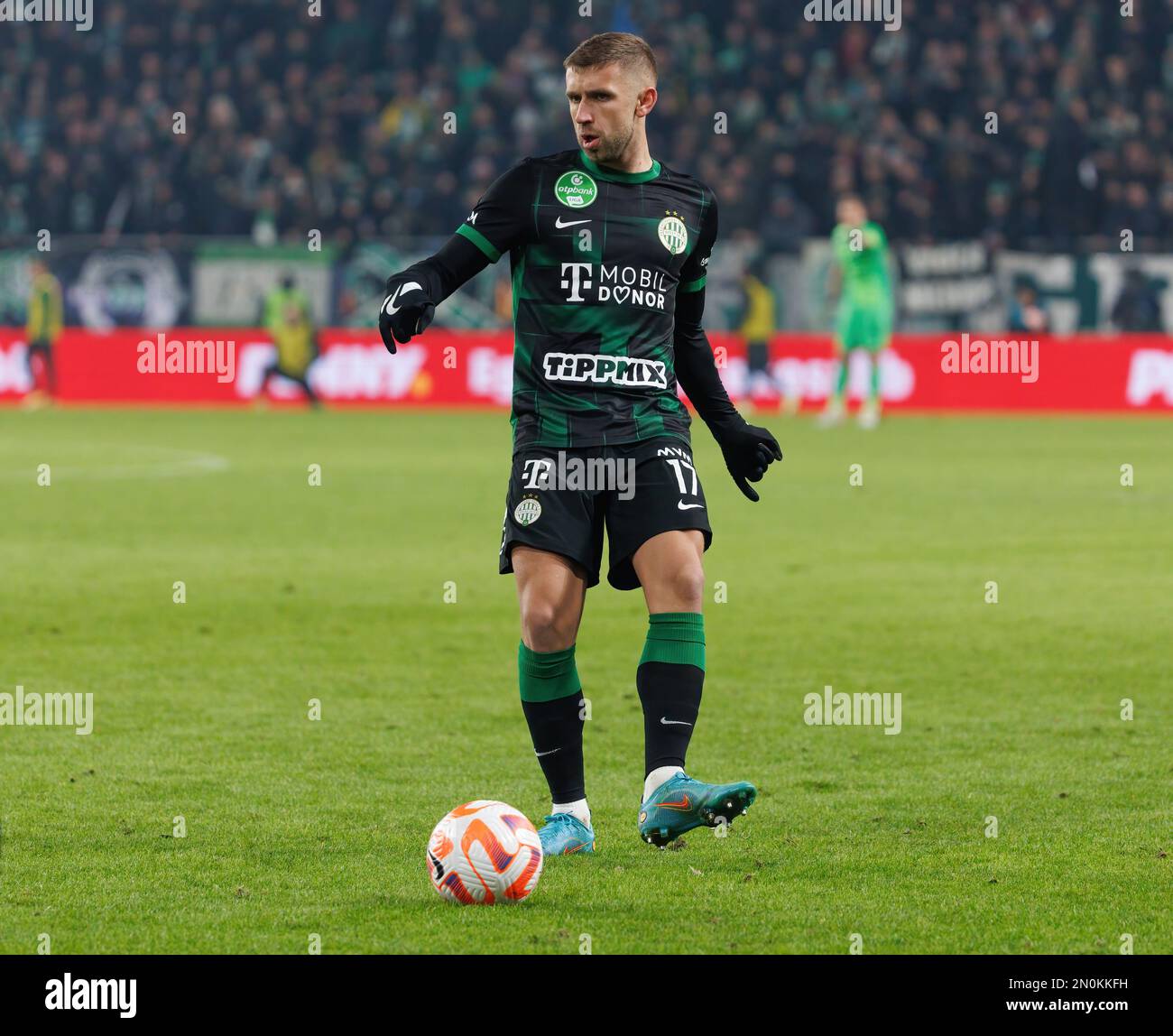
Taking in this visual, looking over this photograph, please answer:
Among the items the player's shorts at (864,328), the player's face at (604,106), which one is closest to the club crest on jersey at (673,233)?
the player's face at (604,106)

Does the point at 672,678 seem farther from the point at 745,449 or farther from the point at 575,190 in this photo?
the point at 575,190

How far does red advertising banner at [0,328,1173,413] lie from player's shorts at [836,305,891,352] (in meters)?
2.02

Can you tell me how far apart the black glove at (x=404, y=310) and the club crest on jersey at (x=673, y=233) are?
2.13 ft

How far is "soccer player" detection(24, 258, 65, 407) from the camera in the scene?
24.8 m

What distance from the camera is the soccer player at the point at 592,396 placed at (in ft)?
16.1

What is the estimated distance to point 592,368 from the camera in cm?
501

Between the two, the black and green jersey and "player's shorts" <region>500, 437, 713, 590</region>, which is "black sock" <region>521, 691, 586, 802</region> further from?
the black and green jersey

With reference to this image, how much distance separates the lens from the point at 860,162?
26.8 m

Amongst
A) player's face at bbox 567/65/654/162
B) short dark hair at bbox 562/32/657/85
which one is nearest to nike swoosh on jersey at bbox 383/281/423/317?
player's face at bbox 567/65/654/162

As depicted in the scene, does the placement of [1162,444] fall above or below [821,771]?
above

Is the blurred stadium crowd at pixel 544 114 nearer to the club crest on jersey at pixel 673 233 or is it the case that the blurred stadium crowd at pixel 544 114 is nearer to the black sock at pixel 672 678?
the club crest on jersey at pixel 673 233

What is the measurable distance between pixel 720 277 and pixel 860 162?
3289 millimetres
